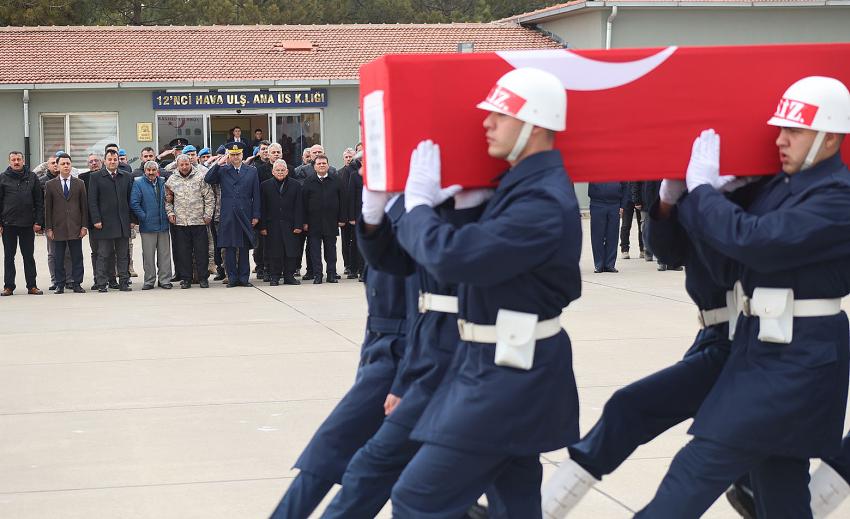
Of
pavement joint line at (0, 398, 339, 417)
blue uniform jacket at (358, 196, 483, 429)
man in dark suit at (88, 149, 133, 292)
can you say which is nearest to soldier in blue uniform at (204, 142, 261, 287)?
man in dark suit at (88, 149, 133, 292)

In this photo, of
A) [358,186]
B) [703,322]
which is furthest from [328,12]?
[703,322]

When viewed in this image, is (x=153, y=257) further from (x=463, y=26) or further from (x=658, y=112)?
(x=463, y=26)

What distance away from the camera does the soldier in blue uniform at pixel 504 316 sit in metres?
3.92

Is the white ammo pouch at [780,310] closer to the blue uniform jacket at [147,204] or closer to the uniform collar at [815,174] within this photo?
the uniform collar at [815,174]

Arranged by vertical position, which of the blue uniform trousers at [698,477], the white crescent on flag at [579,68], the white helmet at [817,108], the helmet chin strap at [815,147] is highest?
the white crescent on flag at [579,68]

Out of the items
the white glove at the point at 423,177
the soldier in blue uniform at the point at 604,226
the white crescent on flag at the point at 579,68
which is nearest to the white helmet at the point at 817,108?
the white crescent on flag at the point at 579,68

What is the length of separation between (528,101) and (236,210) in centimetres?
1277

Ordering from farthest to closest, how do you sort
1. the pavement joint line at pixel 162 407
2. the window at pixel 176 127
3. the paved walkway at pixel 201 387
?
1. the window at pixel 176 127
2. the pavement joint line at pixel 162 407
3. the paved walkway at pixel 201 387

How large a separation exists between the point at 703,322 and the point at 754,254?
2.56ft

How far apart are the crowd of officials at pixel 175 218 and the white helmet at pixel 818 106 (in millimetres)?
12539

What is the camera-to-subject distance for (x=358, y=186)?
1745 centimetres

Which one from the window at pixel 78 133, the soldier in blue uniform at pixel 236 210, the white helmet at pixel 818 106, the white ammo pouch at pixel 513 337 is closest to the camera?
the white ammo pouch at pixel 513 337

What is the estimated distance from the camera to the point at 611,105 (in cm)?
446

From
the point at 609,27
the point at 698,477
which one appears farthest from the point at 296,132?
the point at 698,477
